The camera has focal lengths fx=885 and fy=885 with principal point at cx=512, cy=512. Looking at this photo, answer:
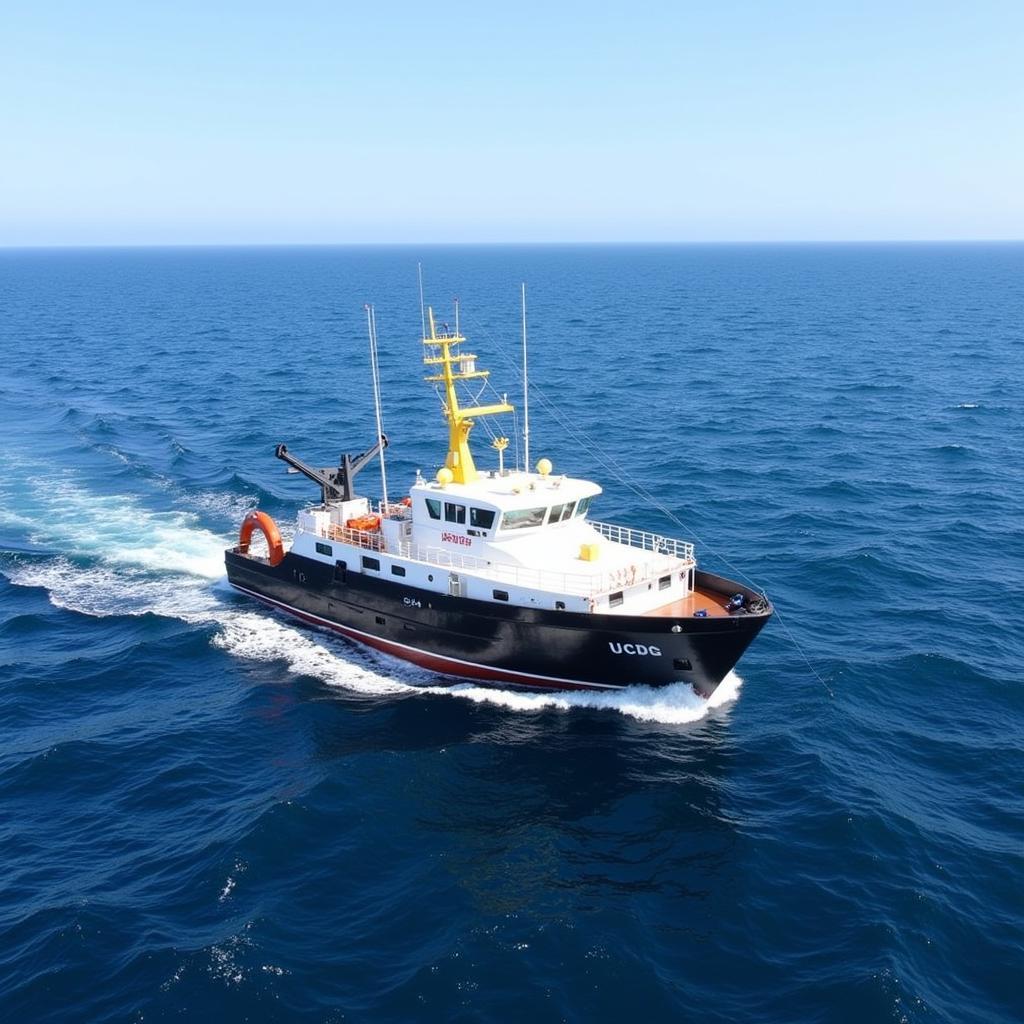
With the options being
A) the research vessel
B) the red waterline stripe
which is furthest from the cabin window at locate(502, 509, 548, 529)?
the red waterline stripe

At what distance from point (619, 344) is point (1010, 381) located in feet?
117

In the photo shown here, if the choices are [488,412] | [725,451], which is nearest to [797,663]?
[488,412]

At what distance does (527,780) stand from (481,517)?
27.7 ft

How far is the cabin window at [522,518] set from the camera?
89.5ft

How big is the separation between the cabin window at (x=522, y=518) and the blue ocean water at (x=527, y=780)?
5.22 metres

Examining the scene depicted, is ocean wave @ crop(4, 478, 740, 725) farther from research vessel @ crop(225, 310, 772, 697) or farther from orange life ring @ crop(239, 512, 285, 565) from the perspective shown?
orange life ring @ crop(239, 512, 285, 565)

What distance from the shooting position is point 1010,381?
67125 millimetres

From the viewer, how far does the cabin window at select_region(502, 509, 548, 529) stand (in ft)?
89.5

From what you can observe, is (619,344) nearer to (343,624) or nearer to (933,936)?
(343,624)

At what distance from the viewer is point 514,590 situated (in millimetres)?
26375

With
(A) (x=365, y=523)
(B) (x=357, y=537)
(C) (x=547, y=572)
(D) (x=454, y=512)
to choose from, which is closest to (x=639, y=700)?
(C) (x=547, y=572)

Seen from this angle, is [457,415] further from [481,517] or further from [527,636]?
[527,636]

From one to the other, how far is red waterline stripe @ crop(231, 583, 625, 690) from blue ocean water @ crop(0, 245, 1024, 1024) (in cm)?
55

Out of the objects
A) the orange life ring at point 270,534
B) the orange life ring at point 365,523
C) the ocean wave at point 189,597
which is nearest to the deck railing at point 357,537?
the orange life ring at point 365,523
